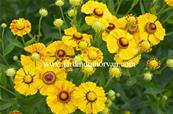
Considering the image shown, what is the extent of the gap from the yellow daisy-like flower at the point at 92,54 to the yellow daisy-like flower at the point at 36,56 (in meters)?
0.16

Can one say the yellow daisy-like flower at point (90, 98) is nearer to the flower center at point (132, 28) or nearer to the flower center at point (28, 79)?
the flower center at point (28, 79)

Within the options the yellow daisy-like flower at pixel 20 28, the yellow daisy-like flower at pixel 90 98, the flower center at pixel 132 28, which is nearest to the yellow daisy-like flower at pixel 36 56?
the yellow daisy-like flower at pixel 20 28

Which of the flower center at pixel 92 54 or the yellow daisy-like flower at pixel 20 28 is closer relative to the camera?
the flower center at pixel 92 54

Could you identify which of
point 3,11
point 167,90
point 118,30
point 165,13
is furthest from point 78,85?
point 3,11

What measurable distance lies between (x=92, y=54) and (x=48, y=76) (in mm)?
201

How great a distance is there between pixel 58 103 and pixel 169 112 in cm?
70

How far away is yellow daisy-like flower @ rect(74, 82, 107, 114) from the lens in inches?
69.8

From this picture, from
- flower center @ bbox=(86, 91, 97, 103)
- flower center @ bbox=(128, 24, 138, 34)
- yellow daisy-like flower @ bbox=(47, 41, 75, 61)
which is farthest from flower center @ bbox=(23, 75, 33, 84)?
flower center @ bbox=(128, 24, 138, 34)

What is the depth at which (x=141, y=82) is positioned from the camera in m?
2.07

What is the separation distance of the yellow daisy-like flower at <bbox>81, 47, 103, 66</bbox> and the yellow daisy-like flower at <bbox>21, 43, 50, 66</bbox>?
165 mm

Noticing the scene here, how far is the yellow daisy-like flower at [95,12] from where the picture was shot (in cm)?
199

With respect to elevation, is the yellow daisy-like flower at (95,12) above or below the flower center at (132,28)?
above

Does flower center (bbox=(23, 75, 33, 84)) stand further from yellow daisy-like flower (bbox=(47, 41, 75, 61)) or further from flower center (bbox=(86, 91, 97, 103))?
flower center (bbox=(86, 91, 97, 103))

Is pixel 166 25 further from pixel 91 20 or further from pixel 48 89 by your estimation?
pixel 48 89
